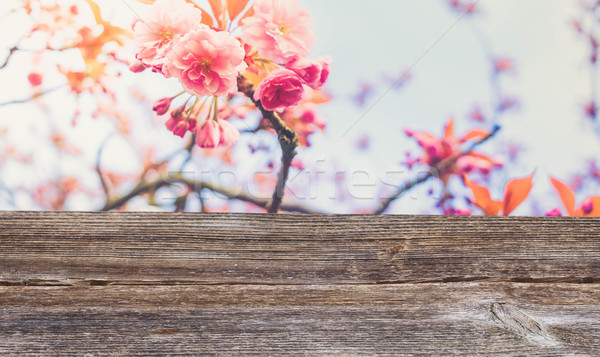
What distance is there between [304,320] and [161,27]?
0.48 m

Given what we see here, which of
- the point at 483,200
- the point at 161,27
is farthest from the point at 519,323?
the point at 161,27

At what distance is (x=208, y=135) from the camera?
26.2 inches

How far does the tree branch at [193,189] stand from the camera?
2.14 ft

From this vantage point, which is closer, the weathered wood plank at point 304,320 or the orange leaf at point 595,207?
the weathered wood plank at point 304,320

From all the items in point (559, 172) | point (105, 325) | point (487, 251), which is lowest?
point (105, 325)

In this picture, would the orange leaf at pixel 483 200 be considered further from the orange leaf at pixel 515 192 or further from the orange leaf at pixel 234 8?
the orange leaf at pixel 234 8

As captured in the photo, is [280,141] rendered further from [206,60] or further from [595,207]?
[595,207]

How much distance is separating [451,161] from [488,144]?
6 cm

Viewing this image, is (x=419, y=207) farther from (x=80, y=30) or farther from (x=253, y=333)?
(x=80, y=30)

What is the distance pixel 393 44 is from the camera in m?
0.66

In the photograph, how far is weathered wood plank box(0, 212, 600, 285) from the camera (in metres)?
0.63

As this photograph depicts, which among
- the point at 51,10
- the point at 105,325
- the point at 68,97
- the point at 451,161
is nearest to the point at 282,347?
the point at 105,325

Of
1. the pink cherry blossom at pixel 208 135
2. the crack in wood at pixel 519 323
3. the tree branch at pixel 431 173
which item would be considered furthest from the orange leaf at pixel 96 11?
the crack in wood at pixel 519 323

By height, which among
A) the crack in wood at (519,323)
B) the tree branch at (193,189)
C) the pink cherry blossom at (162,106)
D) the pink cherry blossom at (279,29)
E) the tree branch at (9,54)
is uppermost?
the pink cherry blossom at (279,29)
